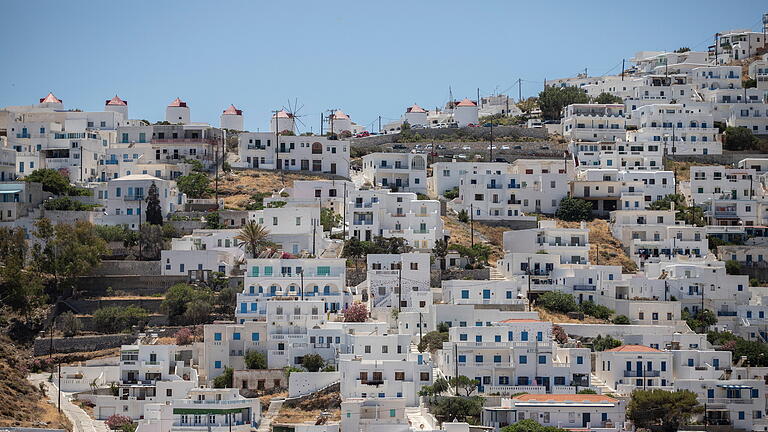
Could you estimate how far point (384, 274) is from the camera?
2453 inches

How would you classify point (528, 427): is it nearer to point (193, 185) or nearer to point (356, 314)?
point (356, 314)

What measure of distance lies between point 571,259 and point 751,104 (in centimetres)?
2838

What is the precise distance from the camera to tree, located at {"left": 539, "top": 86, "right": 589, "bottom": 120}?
9581cm

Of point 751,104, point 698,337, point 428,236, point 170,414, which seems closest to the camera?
point 170,414

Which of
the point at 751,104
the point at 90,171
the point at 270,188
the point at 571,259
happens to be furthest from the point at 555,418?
the point at 751,104

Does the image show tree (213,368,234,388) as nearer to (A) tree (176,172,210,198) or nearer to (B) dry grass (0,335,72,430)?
(B) dry grass (0,335,72,430)

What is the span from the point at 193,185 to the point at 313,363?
21545 mm

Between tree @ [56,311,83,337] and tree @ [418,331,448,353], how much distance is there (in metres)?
12.4

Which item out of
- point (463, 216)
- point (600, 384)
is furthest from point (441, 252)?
point (600, 384)

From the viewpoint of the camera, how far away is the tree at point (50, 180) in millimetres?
73062

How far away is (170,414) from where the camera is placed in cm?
5228

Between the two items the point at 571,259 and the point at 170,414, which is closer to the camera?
the point at 170,414

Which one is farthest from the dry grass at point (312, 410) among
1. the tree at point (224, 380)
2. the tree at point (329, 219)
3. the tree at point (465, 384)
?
the tree at point (329, 219)

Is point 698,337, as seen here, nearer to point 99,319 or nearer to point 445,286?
point 445,286
